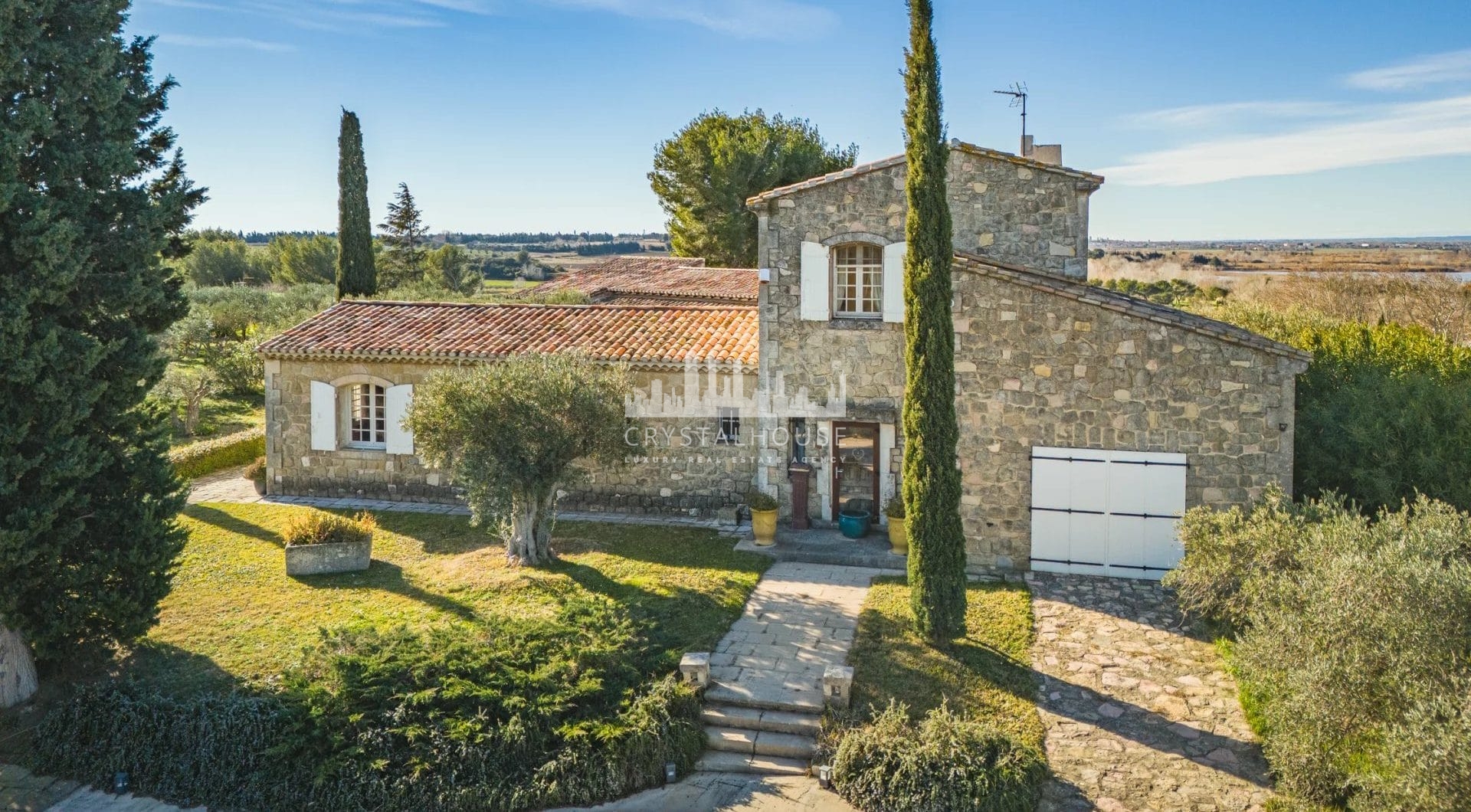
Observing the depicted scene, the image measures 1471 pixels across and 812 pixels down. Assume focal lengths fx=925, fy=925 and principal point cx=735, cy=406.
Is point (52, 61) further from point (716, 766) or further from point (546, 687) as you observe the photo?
point (716, 766)

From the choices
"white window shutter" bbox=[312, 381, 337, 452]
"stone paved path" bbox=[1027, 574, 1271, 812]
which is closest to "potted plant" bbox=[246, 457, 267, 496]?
"white window shutter" bbox=[312, 381, 337, 452]

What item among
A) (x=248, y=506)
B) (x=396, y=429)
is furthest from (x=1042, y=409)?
(x=248, y=506)

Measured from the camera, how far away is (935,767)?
7723 millimetres

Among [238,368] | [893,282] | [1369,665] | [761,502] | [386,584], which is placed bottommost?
[386,584]

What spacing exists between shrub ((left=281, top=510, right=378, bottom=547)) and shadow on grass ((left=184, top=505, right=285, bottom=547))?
4.90 feet

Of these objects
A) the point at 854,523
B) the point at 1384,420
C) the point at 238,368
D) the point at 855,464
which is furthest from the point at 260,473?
the point at 1384,420

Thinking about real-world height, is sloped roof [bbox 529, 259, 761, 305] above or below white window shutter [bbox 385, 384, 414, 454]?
above

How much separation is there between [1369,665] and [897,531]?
24.0 ft

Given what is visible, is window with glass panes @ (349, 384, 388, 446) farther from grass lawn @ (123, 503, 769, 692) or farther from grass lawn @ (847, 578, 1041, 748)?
grass lawn @ (847, 578, 1041, 748)

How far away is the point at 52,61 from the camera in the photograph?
8.81 metres

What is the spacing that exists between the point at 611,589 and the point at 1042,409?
6351 millimetres

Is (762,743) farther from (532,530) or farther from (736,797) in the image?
(532,530)

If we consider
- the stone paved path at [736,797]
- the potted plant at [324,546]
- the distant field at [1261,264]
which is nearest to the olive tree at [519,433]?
the potted plant at [324,546]

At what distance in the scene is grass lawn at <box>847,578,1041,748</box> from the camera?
900 cm
